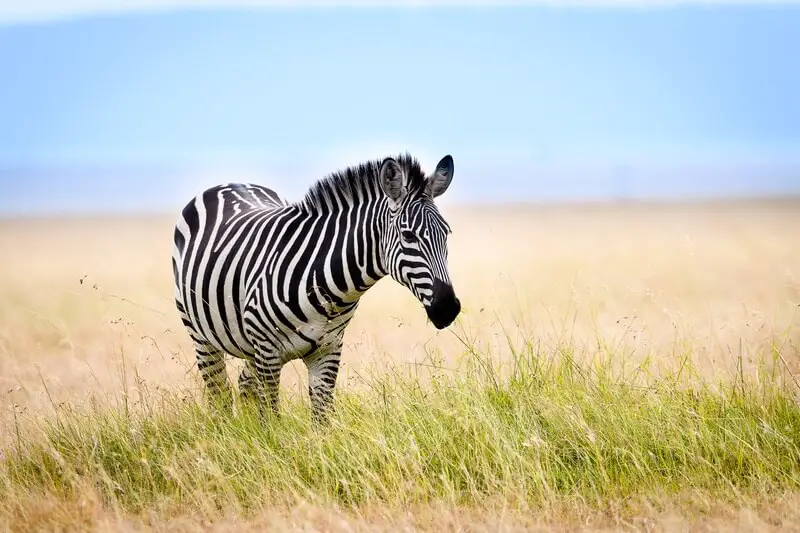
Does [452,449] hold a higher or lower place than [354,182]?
lower

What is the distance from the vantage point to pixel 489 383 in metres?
6.71

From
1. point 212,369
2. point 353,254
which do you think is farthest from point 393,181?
point 212,369

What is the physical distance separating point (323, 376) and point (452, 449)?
1351mm

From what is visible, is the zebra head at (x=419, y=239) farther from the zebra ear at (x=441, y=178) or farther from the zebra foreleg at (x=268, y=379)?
the zebra foreleg at (x=268, y=379)

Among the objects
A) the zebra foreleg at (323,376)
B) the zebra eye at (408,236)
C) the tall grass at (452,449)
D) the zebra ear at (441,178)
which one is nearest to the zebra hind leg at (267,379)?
the tall grass at (452,449)

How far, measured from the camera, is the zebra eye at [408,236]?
592cm

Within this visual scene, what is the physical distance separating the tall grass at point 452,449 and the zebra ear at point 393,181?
1461 mm

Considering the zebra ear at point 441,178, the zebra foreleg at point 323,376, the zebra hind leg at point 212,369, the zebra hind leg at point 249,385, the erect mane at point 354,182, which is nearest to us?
the erect mane at point 354,182

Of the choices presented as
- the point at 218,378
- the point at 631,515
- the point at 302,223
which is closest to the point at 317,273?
the point at 302,223

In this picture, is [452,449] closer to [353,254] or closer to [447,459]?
[447,459]

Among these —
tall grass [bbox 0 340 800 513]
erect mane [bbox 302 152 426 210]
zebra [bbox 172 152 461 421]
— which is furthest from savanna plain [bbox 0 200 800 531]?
erect mane [bbox 302 152 426 210]

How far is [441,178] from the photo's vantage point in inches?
252

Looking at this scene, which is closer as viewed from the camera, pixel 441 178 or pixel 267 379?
pixel 441 178

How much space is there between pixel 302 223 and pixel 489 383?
1.92m
